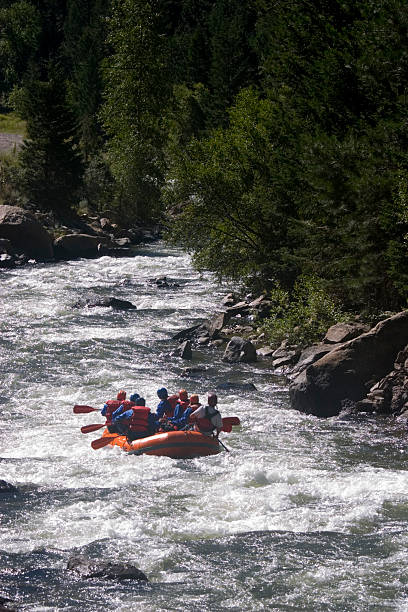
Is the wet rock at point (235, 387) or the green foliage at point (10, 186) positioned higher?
the green foliage at point (10, 186)

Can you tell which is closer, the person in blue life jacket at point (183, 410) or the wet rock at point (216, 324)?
the person in blue life jacket at point (183, 410)

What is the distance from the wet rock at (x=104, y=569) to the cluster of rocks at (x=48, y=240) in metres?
25.5

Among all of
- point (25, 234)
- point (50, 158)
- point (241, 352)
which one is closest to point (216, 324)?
point (241, 352)

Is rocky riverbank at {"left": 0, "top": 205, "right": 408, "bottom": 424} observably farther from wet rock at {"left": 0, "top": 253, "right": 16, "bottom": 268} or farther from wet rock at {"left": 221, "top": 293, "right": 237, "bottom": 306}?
wet rock at {"left": 0, "top": 253, "right": 16, "bottom": 268}

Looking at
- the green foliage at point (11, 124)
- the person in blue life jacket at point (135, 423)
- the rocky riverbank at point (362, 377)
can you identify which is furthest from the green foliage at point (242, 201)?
the green foliage at point (11, 124)

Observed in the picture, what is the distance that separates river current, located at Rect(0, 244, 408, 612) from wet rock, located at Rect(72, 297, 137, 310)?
203 inches

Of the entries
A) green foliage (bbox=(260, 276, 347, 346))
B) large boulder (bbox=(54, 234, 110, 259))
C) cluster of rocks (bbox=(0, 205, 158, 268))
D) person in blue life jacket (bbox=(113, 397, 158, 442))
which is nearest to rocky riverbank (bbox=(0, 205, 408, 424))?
green foliage (bbox=(260, 276, 347, 346))

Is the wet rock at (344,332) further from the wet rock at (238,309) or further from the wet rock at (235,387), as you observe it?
the wet rock at (238,309)

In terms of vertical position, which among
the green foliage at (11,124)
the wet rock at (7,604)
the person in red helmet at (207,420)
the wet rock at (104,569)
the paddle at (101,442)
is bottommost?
the paddle at (101,442)

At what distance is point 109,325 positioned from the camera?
26547 mm

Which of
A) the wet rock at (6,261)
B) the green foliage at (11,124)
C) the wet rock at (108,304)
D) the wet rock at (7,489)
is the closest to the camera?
the wet rock at (7,489)

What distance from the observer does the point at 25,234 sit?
3772 centimetres

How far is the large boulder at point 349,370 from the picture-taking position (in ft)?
61.5

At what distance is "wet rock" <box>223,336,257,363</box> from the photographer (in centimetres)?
2297
